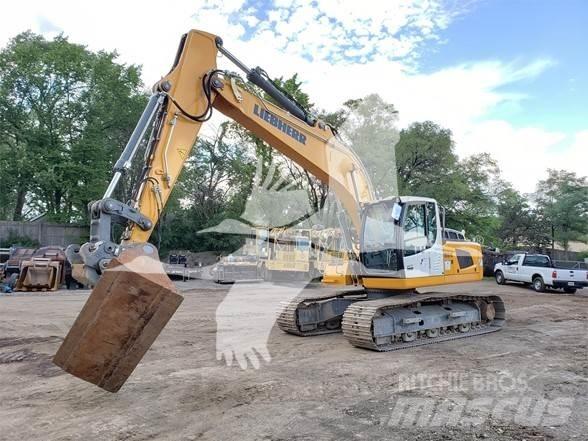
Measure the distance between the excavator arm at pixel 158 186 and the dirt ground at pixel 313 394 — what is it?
0.66 metres

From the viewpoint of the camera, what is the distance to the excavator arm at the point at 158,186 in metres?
4.10

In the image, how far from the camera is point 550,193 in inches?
1654

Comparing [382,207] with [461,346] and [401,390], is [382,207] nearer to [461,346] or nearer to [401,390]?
[461,346]

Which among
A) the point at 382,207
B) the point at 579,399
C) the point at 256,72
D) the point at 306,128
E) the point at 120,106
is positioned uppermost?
the point at 120,106

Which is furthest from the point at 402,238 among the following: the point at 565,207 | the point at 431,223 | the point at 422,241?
the point at 565,207

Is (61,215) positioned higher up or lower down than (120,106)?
lower down

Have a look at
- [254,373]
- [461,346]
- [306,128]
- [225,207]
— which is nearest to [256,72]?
[306,128]

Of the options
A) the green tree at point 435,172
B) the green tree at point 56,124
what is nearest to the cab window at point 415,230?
the green tree at point 435,172

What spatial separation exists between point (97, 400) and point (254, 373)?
72.2 inches

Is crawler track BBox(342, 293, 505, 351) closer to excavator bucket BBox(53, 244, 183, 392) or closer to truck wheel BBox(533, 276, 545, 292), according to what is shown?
excavator bucket BBox(53, 244, 183, 392)

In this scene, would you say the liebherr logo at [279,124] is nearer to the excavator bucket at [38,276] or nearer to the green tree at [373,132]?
the excavator bucket at [38,276]

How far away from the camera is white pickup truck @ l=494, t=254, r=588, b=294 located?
18.4m

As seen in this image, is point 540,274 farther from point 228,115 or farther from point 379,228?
point 228,115

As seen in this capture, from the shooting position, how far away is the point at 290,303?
8.69 m
